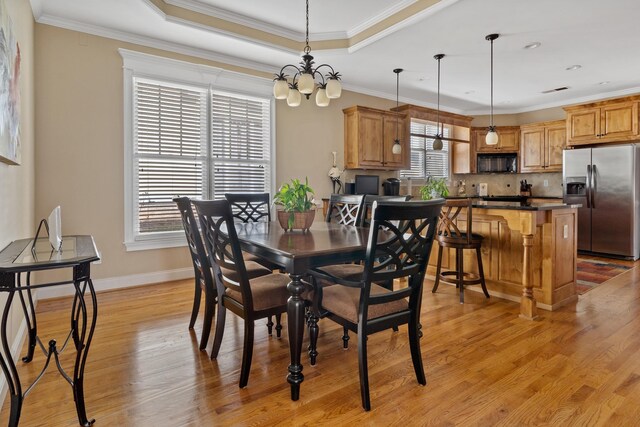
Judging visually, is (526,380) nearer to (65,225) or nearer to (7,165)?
(7,165)

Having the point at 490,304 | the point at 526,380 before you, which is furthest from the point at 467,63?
the point at 526,380

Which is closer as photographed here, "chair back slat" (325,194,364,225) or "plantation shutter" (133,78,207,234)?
"chair back slat" (325,194,364,225)

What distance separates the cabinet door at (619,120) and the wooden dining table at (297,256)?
5680 mm

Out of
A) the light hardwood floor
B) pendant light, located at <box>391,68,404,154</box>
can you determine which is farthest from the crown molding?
the light hardwood floor

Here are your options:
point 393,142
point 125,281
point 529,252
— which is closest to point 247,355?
point 529,252

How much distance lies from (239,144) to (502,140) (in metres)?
5.45

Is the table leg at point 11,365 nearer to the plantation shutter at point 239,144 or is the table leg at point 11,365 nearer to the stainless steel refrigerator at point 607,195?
the plantation shutter at point 239,144

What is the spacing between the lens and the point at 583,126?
19.6ft

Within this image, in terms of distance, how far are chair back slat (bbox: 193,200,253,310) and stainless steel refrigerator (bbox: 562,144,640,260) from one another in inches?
237

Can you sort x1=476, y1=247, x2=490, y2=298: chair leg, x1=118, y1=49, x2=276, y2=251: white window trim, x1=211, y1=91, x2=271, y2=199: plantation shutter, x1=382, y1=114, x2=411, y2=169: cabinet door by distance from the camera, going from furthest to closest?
x1=382, y1=114, x2=411, y2=169: cabinet door, x1=211, y1=91, x2=271, y2=199: plantation shutter, x1=118, y1=49, x2=276, y2=251: white window trim, x1=476, y1=247, x2=490, y2=298: chair leg

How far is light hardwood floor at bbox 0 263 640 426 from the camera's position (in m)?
→ 1.69

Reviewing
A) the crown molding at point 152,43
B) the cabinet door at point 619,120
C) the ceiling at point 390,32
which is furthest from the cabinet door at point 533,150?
the crown molding at point 152,43

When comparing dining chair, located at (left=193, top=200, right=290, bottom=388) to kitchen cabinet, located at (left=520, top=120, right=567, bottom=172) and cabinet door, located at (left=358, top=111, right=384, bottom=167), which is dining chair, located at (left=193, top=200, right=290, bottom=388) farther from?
kitchen cabinet, located at (left=520, top=120, right=567, bottom=172)

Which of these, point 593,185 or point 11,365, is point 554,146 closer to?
point 593,185
